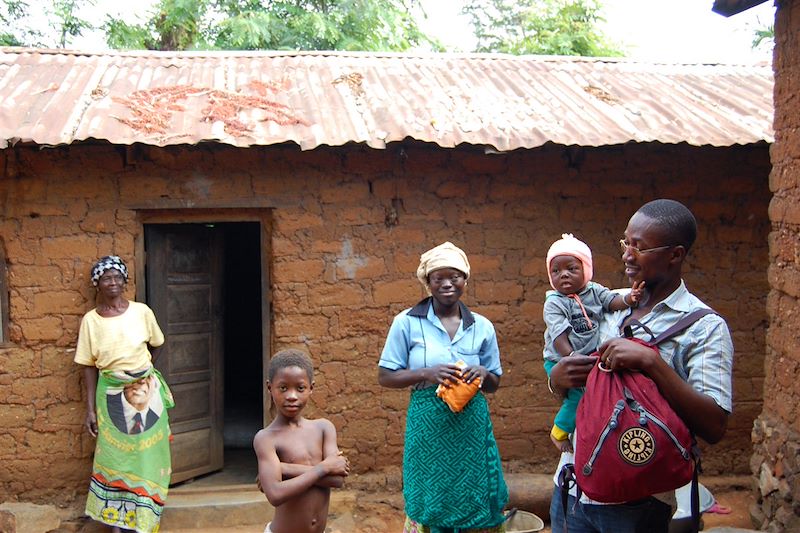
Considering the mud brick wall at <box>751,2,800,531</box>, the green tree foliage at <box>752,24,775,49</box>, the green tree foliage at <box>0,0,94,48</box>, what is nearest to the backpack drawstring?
the mud brick wall at <box>751,2,800,531</box>

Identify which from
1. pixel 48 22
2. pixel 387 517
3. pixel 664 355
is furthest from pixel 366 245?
pixel 48 22

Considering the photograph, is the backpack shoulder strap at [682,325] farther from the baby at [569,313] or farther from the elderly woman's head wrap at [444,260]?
the elderly woman's head wrap at [444,260]

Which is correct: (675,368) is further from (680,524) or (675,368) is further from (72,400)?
(72,400)

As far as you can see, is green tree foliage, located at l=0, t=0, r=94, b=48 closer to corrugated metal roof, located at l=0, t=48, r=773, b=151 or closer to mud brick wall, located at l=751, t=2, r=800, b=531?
corrugated metal roof, located at l=0, t=48, r=773, b=151

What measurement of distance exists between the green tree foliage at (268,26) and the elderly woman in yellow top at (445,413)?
8520 millimetres

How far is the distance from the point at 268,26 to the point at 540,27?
16.3 feet

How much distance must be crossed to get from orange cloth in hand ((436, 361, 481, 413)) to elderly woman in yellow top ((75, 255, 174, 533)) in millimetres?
2496

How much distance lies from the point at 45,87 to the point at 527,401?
3.91 meters

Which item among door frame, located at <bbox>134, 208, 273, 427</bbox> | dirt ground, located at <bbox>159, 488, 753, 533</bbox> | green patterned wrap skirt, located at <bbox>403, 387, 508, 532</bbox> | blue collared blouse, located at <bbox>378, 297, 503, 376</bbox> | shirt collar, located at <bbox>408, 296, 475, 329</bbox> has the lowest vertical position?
dirt ground, located at <bbox>159, 488, 753, 533</bbox>

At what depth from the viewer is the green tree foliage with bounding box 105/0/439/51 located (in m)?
11.5

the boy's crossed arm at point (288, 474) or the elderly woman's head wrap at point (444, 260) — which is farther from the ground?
the elderly woman's head wrap at point (444, 260)

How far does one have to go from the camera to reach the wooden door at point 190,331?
577cm

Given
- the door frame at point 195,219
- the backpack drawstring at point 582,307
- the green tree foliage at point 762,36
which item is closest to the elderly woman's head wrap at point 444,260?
the backpack drawstring at point 582,307

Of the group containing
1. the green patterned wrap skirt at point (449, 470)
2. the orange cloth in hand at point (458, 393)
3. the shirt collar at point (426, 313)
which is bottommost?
the green patterned wrap skirt at point (449, 470)
